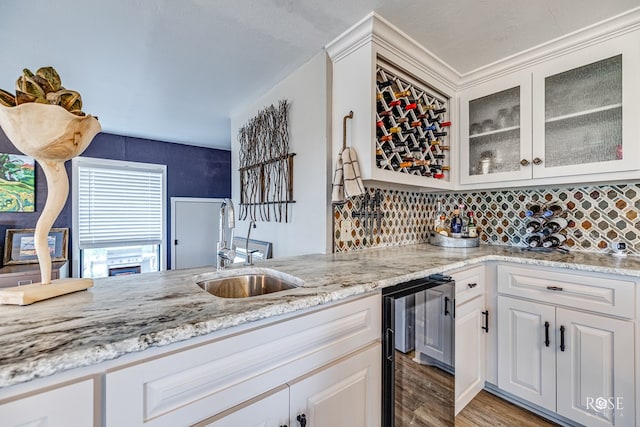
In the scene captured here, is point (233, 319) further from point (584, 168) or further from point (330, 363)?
point (584, 168)

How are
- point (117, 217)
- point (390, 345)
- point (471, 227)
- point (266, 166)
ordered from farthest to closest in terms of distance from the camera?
point (117, 217) < point (266, 166) < point (471, 227) < point (390, 345)

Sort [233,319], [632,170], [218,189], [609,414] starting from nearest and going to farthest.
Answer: [233,319] → [609,414] → [632,170] → [218,189]

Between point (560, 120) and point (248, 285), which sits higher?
point (560, 120)

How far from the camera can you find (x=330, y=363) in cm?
96

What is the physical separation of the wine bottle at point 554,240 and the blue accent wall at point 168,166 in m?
4.27

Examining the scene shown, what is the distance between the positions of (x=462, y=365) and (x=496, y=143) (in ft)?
5.07

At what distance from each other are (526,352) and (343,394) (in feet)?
4.28

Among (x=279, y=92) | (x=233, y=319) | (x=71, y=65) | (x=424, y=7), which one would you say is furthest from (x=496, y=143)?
(x=71, y=65)

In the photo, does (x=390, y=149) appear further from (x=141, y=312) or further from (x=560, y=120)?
(x=141, y=312)

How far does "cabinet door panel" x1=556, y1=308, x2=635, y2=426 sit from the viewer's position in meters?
1.31

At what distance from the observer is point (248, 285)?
4.43 feet

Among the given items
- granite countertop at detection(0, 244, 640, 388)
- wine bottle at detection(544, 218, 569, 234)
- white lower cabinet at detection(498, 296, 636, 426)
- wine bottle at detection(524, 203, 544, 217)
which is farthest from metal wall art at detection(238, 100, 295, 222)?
wine bottle at detection(544, 218, 569, 234)

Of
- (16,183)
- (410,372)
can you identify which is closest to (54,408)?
(410,372)

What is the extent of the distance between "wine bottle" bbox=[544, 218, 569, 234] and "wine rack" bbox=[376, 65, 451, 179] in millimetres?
791
